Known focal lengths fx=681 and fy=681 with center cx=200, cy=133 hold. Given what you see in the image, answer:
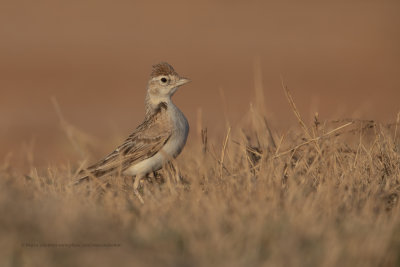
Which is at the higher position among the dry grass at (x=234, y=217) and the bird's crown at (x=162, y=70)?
the bird's crown at (x=162, y=70)

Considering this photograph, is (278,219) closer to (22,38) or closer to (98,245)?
(98,245)

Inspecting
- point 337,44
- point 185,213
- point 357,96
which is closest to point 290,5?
point 337,44

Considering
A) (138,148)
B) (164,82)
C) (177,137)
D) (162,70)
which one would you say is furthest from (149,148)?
(162,70)

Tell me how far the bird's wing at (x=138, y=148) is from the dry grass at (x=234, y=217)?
587 millimetres

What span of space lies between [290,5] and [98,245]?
33620 mm

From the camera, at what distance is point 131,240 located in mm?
4633

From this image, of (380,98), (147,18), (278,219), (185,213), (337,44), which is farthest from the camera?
(147,18)

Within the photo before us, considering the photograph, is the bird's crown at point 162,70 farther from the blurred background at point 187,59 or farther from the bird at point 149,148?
the blurred background at point 187,59

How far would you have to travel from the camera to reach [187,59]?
26.5 m

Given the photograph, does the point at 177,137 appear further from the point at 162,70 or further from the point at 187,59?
the point at 187,59

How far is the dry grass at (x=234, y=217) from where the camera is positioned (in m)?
4.29

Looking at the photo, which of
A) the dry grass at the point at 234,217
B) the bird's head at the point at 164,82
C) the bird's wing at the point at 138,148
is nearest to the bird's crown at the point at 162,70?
the bird's head at the point at 164,82

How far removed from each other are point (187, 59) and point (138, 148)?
1919 cm

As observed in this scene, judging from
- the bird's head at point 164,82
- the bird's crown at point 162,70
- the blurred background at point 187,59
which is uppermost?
the bird's crown at point 162,70
